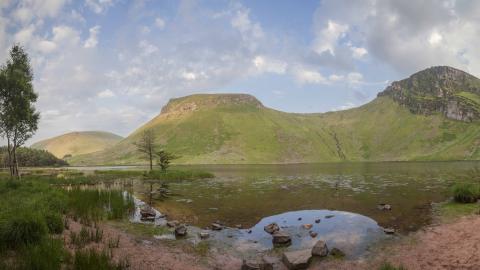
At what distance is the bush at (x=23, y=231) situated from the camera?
49.1ft

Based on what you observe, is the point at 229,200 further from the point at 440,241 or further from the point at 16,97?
the point at 16,97

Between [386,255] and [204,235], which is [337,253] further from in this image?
[204,235]

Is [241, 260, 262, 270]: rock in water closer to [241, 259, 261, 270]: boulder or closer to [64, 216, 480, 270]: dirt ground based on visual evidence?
[241, 259, 261, 270]: boulder

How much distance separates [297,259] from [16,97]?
2182 inches

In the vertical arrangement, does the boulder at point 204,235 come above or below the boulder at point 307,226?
above

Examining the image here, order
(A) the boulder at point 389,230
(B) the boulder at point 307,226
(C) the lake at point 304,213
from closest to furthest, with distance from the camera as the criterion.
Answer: (C) the lake at point 304,213
(A) the boulder at point 389,230
(B) the boulder at point 307,226

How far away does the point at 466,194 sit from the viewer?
109 ft

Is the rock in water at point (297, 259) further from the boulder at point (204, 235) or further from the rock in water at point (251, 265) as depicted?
the boulder at point (204, 235)

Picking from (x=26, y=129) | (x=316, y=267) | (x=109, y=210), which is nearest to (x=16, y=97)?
(x=26, y=129)

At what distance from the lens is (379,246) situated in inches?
818

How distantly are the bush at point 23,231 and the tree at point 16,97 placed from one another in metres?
43.7

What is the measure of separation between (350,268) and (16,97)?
57.9 metres

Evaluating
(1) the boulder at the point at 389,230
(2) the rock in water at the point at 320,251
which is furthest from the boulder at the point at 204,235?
(1) the boulder at the point at 389,230

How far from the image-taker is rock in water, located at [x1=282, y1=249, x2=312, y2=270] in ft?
56.7
